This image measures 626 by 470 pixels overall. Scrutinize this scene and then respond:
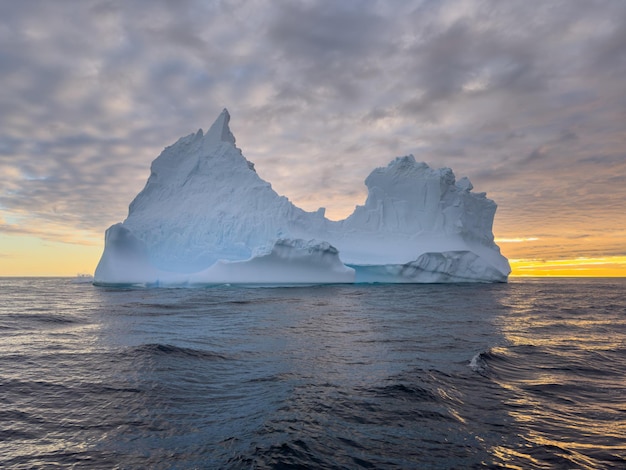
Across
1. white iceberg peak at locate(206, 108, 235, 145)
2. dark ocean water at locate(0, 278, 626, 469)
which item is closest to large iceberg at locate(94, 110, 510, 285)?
white iceberg peak at locate(206, 108, 235, 145)

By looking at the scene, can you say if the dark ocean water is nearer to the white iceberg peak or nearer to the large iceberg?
the large iceberg

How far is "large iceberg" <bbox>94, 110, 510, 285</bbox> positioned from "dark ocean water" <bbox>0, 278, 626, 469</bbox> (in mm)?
19094

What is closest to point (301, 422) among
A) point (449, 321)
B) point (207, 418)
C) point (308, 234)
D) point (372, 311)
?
point (207, 418)

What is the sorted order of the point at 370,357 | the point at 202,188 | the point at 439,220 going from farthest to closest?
the point at 439,220
the point at 202,188
the point at 370,357

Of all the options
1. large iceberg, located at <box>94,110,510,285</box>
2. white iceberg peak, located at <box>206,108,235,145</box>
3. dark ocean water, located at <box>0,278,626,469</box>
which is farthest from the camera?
white iceberg peak, located at <box>206,108,235,145</box>

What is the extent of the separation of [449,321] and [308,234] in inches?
944

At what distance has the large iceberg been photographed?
30.7 metres

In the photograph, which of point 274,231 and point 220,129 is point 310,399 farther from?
point 220,129

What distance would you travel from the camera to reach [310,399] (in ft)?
19.1

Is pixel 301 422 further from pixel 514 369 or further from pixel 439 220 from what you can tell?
pixel 439 220

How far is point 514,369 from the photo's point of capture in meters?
7.76

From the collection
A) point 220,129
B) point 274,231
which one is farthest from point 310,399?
point 220,129

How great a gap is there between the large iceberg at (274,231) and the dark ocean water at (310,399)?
1909 cm

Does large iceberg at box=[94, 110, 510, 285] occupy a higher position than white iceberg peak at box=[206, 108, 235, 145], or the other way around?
white iceberg peak at box=[206, 108, 235, 145]
